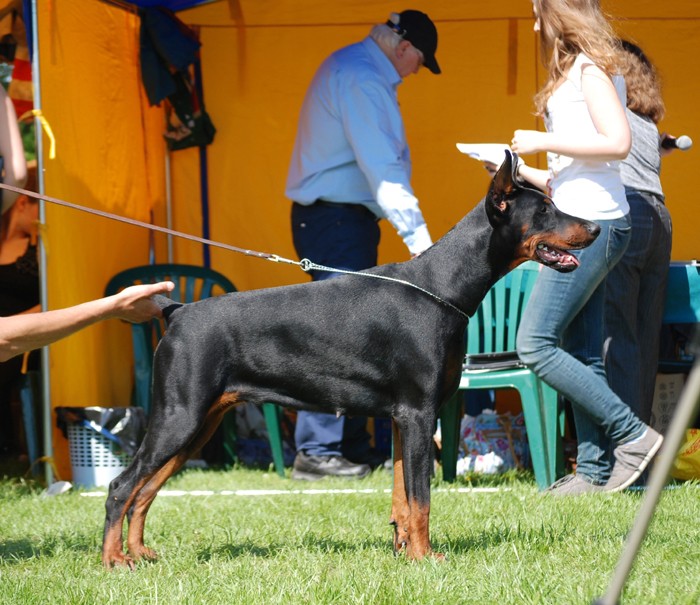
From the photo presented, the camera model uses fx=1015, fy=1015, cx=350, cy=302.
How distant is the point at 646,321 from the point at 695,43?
8.35ft

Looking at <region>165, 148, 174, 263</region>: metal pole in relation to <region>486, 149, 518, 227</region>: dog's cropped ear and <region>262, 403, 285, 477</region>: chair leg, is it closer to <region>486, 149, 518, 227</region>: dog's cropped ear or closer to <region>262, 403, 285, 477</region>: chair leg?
<region>262, 403, 285, 477</region>: chair leg

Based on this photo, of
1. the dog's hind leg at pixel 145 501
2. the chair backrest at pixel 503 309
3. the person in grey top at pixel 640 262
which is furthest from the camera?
the chair backrest at pixel 503 309

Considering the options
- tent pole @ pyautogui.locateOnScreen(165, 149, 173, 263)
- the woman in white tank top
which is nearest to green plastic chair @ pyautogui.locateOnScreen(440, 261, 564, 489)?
the woman in white tank top

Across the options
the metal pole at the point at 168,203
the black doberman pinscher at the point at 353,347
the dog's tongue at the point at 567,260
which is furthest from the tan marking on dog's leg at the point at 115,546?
the metal pole at the point at 168,203

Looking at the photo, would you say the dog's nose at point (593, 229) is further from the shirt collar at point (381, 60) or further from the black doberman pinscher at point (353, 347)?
the shirt collar at point (381, 60)

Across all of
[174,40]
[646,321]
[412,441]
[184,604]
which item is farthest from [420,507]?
[174,40]

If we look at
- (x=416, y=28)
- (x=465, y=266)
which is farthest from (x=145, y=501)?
(x=416, y=28)

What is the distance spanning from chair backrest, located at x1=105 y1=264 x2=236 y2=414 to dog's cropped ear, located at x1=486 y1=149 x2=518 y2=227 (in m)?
3.34

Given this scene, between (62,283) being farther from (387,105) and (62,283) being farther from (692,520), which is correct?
(692,520)

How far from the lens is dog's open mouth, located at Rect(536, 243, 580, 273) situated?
3.80 meters

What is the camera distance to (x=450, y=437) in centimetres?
575

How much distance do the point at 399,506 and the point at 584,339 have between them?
1.61m

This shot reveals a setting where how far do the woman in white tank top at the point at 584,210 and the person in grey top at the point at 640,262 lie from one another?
254 mm

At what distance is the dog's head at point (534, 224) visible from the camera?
3.76 m
